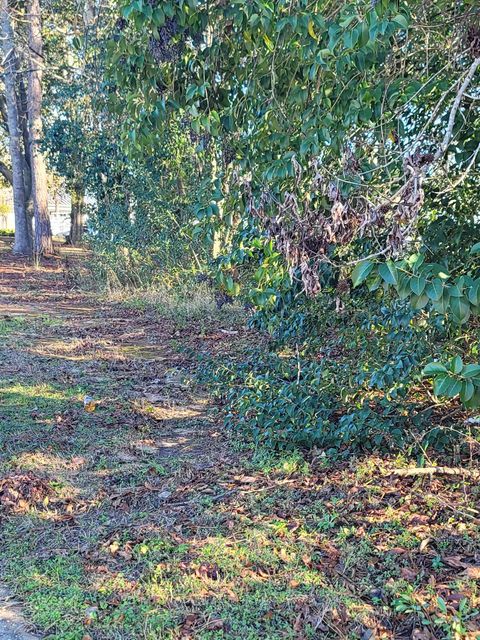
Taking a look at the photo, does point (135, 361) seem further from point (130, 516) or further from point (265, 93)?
point (265, 93)

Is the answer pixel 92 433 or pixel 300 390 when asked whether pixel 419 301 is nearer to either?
pixel 300 390

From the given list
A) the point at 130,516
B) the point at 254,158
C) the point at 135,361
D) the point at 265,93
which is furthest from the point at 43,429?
the point at 265,93

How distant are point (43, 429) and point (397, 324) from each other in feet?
9.76

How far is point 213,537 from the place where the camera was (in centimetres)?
302

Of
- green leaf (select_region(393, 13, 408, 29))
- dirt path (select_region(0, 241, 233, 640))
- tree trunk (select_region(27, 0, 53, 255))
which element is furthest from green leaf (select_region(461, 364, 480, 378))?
tree trunk (select_region(27, 0, 53, 255))

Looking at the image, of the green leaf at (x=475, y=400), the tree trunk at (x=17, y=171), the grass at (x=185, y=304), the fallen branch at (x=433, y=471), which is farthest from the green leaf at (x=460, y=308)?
the tree trunk at (x=17, y=171)

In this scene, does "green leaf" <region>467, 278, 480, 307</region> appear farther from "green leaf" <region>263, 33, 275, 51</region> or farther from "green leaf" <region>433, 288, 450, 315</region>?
"green leaf" <region>263, 33, 275, 51</region>

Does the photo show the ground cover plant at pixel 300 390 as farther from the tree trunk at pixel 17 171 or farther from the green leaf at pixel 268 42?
the tree trunk at pixel 17 171

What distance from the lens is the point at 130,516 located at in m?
3.32

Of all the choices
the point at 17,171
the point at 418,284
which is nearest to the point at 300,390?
the point at 418,284

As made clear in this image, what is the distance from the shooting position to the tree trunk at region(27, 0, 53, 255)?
14.2 meters

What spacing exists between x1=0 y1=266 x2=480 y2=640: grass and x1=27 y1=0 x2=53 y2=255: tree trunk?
12627mm

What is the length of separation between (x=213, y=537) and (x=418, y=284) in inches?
72.7

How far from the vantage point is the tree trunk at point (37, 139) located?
14.2m
